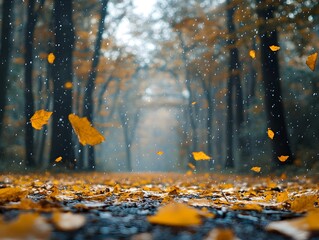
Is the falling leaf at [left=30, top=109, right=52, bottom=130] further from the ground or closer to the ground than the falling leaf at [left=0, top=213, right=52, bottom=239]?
further from the ground

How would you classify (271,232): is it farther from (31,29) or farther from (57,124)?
(31,29)

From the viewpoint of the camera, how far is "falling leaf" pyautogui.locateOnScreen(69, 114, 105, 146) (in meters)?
2.76

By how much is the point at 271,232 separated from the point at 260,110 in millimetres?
16043

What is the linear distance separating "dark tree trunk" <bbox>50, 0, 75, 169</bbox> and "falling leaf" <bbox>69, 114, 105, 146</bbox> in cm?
1112

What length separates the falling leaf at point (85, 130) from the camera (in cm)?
276

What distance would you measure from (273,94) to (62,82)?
7.58 metres

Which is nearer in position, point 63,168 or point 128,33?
point 63,168

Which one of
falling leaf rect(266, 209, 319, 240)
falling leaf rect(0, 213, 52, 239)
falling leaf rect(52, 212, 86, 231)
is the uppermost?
falling leaf rect(0, 213, 52, 239)

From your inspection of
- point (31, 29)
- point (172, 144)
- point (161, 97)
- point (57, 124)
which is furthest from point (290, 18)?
point (172, 144)

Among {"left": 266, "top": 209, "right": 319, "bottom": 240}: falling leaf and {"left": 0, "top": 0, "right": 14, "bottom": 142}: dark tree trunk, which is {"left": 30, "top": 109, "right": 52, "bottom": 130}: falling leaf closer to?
{"left": 266, "top": 209, "right": 319, "bottom": 240}: falling leaf

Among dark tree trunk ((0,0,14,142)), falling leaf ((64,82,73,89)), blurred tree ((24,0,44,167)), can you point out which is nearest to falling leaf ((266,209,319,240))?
dark tree trunk ((0,0,14,142))

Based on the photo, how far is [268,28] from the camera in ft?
32.9

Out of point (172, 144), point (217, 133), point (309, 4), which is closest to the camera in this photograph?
point (309, 4)

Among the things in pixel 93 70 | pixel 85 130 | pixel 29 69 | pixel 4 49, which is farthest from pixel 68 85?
pixel 85 130
